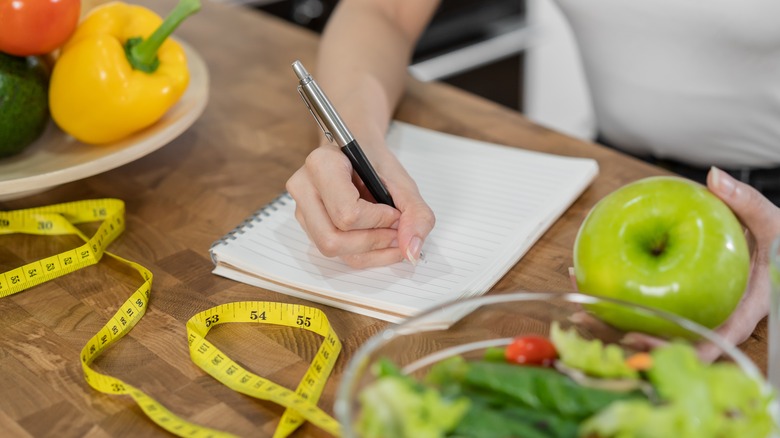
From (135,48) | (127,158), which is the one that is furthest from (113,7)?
(127,158)

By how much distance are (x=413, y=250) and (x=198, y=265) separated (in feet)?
0.90

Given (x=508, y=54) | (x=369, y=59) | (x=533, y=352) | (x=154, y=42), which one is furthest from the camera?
(x=508, y=54)

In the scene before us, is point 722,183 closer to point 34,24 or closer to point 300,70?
point 300,70

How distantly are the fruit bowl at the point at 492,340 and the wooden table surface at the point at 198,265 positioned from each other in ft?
0.43

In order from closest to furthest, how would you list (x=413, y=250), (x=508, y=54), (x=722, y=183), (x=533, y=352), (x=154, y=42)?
(x=533, y=352) → (x=722, y=183) → (x=413, y=250) → (x=154, y=42) → (x=508, y=54)

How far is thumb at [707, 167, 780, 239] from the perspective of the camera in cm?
78

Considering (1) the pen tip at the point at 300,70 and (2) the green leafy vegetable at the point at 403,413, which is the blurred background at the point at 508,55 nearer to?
(1) the pen tip at the point at 300,70

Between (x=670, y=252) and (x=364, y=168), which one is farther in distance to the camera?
(x=364, y=168)

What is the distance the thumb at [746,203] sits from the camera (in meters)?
0.78

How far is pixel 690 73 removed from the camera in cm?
145

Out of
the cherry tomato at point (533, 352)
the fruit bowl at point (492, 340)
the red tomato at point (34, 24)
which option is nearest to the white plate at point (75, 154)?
the red tomato at point (34, 24)

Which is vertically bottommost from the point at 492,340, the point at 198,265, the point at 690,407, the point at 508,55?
the point at 508,55

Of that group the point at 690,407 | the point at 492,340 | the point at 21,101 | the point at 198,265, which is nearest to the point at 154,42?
the point at 21,101

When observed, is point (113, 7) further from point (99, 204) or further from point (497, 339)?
point (497, 339)
